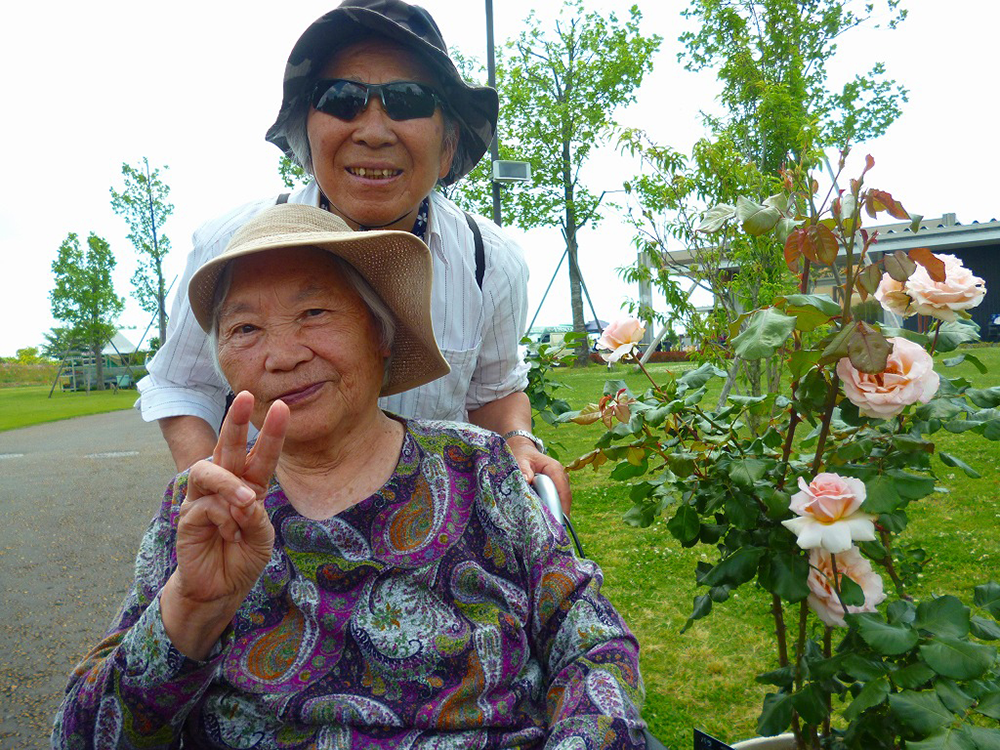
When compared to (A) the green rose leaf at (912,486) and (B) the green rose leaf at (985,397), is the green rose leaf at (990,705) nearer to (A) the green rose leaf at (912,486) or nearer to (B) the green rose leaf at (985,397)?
(A) the green rose leaf at (912,486)

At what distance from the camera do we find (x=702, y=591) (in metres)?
4.69

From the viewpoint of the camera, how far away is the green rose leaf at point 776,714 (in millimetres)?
1921

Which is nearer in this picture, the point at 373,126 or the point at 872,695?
the point at 872,695

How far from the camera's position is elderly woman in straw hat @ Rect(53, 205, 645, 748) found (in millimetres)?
1583

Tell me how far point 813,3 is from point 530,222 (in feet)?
68.4

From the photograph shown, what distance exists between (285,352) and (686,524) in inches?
44.2

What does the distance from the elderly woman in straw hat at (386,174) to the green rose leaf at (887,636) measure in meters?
0.87

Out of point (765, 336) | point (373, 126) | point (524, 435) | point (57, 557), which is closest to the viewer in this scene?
point (765, 336)

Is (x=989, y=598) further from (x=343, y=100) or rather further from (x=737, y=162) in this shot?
(x=737, y=162)

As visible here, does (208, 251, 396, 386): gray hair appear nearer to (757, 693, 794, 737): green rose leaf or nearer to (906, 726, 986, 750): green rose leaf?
(757, 693, 794, 737): green rose leaf

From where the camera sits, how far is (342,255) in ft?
6.13

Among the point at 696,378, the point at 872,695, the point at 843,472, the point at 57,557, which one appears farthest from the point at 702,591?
the point at 57,557

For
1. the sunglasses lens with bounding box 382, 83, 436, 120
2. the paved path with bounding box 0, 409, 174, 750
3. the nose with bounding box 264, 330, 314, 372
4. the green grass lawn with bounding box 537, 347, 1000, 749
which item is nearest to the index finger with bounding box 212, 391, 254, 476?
the nose with bounding box 264, 330, 314, 372

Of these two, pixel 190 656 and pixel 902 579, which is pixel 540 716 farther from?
pixel 902 579
